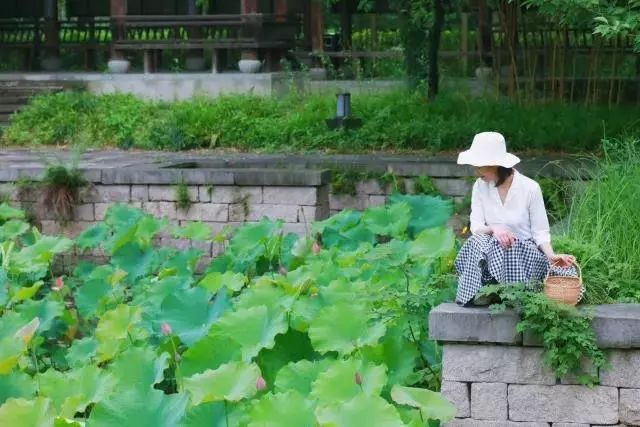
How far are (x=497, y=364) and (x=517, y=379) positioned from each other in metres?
0.10

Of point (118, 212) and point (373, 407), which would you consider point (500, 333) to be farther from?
point (118, 212)

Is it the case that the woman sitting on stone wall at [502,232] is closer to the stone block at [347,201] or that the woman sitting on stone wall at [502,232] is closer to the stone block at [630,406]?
the stone block at [630,406]

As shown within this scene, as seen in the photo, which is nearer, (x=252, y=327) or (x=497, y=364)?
(x=497, y=364)

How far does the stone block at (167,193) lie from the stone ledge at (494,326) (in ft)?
20.4

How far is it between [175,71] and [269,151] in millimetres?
5733

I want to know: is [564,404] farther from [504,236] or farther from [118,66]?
[118,66]

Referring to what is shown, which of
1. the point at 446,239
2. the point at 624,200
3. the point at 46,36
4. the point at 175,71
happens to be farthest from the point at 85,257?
the point at 46,36

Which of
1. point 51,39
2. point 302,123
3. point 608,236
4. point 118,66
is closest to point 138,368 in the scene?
point 608,236

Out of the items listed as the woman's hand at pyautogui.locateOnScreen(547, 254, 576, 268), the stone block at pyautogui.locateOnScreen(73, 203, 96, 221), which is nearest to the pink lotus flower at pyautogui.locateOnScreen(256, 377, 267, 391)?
the woman's hand at pyautogui.locateOnScreen(547, 254, 576, 268)

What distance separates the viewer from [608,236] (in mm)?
5789

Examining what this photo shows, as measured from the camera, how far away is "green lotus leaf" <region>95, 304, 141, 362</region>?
237 inches

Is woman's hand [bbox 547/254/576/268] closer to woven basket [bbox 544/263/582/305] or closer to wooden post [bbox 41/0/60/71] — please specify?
woven basket [bbox 544/263/582/305]

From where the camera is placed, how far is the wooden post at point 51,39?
840 inches

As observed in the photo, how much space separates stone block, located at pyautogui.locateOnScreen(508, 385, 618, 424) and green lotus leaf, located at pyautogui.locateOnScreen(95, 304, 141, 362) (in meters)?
2.02
